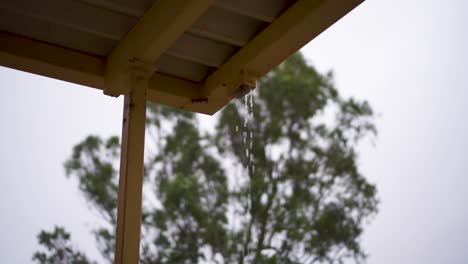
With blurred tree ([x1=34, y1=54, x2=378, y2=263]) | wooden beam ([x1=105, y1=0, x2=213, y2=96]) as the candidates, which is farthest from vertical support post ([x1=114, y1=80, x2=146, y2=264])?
blurred tree ([x1=34, y1=54, x2=378, y2=263])

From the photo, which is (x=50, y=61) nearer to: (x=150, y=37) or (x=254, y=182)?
(x=150, y=37)

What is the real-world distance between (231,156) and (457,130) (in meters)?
2.88

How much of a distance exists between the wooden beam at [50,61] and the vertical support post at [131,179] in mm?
158

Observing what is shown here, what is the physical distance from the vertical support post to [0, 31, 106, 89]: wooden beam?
0.16 m

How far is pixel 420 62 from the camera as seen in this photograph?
8.69 m

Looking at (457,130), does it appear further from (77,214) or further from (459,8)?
(77,214)

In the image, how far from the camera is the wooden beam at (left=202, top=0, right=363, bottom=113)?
1448 millimetres

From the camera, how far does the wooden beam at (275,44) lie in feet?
4.75

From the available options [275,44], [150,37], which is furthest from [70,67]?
[275,44]

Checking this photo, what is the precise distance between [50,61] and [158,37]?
1.09 feet

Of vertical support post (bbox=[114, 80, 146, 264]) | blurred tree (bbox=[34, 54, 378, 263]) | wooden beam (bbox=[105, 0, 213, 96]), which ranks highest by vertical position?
blurred tree (bbox=[34, 54, 378, 263])

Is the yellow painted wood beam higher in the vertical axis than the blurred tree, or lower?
lower

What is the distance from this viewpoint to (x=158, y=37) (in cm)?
152

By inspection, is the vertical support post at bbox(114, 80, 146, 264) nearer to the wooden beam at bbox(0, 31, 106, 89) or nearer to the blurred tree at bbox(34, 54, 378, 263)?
the wooden beam at bbox(0, 31, 106, 89)
